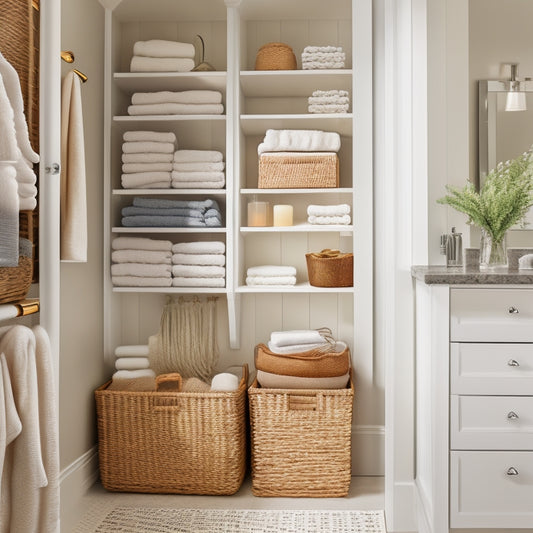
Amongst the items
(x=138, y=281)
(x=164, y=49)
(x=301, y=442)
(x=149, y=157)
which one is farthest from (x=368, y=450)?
(x=164, y=49)

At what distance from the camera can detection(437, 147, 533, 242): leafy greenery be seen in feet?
7.00

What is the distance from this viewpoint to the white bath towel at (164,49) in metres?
2.89

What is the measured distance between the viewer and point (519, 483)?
1.91m

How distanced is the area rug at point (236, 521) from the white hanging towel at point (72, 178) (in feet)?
3.41

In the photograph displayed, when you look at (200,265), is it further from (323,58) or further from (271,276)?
(323,58)

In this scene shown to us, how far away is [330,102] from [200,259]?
0.91 metres

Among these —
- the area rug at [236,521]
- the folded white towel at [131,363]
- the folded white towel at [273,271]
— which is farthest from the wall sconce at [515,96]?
the folded white towel at [131,363]

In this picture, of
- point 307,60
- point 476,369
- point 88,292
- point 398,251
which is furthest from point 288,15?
point 476,369

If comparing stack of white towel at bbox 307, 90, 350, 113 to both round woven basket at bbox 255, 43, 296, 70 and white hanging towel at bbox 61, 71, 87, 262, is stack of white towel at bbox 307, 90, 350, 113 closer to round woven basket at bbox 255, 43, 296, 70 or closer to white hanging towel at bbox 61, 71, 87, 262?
round woven basket at bbox 255, 43, 296, 70

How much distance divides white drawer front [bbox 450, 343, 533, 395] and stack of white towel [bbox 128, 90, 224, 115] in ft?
5.20

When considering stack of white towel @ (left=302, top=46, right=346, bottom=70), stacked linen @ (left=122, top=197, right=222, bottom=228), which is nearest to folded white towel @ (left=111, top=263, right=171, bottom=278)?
stacked linen @ (left=122, top=197, right=222, bottom=228)

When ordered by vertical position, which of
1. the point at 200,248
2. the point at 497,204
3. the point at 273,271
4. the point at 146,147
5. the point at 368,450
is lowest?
the point at 368,450

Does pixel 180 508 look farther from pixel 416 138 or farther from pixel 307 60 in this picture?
pixel 307 60

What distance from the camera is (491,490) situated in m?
1.91
